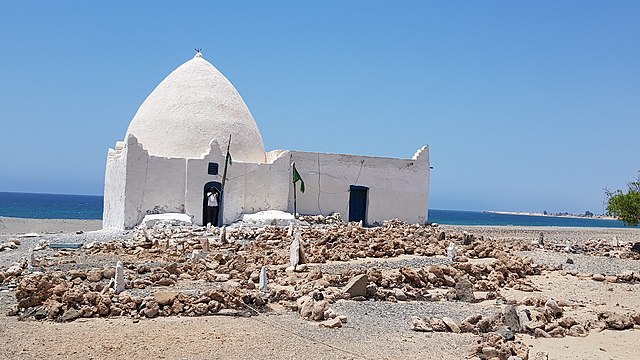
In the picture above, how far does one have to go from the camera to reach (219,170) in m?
23.2

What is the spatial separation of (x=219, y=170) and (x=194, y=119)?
250 cm

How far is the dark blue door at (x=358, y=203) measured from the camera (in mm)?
26195

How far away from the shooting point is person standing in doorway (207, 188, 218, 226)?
22.8 metres

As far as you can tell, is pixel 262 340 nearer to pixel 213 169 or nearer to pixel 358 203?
pixel 213 169

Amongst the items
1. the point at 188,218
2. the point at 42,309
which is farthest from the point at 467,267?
the point at 188,218

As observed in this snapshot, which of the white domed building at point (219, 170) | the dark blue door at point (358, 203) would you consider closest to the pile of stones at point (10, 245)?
the white domed building at point (219, 170)

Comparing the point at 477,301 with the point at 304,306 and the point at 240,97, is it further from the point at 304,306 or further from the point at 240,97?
the point at 240,97

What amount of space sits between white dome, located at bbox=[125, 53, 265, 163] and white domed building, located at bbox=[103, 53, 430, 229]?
40 millimetres

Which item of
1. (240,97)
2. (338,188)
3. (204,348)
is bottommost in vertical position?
(204,348)

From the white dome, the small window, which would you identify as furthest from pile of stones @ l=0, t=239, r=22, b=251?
the small window

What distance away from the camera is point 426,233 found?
68.3 feet

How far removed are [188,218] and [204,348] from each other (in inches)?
591

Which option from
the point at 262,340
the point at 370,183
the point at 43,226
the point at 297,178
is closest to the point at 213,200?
the point at 297,178

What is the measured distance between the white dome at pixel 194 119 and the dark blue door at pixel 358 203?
13.6 ft
